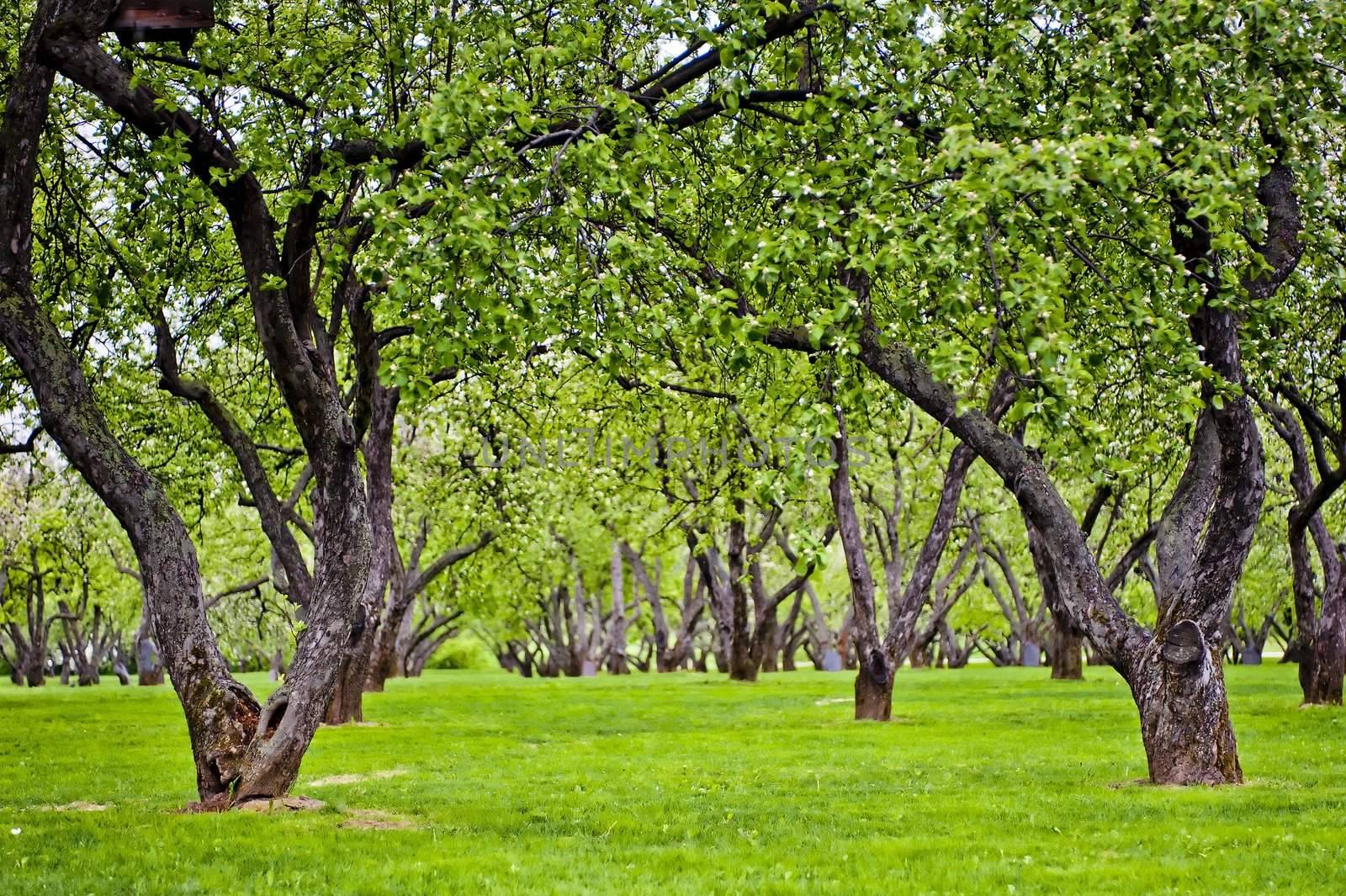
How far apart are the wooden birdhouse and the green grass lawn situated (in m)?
8.07

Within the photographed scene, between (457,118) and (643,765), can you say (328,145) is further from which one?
(643,765)

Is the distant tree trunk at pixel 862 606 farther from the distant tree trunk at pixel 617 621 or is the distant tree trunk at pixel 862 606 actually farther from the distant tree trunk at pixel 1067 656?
the distant tree trunk at pixel 617 621

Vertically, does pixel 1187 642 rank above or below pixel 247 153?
below

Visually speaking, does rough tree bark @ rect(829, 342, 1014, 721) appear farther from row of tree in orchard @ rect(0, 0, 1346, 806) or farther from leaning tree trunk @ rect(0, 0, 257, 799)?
leaning tree trunk @ rect(0, 0, 257, 799)

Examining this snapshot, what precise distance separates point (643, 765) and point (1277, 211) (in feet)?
38.1

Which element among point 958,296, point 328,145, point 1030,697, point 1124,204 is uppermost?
point 328,145

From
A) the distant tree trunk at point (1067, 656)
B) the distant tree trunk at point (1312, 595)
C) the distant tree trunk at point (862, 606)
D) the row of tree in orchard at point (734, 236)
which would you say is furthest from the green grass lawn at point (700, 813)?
the distant tree trunk at point (1067, 656)

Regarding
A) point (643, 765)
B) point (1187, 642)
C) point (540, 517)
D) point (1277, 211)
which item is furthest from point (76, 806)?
point (540, 517)

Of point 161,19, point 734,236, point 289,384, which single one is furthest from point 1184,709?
point 161,19

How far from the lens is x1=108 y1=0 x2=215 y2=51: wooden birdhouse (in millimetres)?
12984

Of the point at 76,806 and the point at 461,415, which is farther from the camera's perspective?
the point at 461,415

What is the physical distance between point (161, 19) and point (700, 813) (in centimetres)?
1029

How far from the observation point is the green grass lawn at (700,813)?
1006 cm

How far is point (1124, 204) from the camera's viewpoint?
474 inches
